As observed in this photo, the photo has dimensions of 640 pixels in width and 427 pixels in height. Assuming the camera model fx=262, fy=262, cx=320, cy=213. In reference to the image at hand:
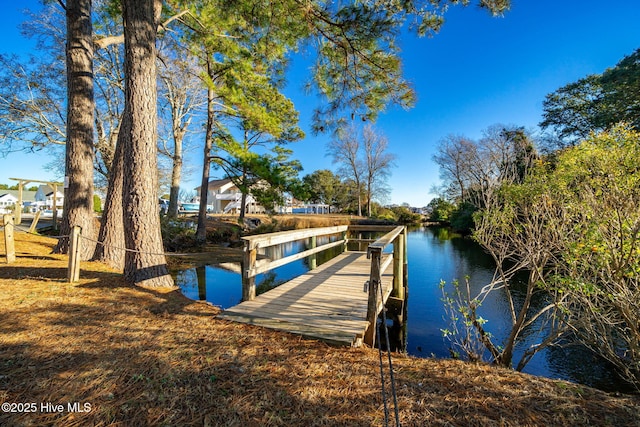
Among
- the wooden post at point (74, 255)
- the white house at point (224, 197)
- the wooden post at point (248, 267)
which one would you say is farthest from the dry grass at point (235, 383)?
the white house at point (224, 197)

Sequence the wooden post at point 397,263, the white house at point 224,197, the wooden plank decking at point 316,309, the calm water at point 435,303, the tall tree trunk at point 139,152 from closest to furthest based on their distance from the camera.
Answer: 1. the wooden plank decking at point 316,309
2. the calm water at point 435,303
3. the tall tree trunk at point 139,152
4. the wooden post at point 397,263
5. the white house at point 224,197

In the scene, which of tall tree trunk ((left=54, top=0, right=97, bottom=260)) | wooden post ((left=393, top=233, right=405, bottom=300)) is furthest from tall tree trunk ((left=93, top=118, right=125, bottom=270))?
wooden post ((left=393, top=233, right=405, bottom=300))

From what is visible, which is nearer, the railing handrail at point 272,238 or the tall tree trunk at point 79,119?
the railing handrail at point 272,238

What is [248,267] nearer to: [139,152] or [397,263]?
[139,152]

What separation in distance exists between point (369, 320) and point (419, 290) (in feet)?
17.4

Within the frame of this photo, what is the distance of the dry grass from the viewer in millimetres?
1576

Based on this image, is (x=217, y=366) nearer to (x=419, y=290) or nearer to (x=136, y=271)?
(x=136, y=271)

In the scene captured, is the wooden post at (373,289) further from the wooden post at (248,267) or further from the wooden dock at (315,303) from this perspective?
the wooden post at (248,267)

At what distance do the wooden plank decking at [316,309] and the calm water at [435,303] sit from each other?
127 centimetres

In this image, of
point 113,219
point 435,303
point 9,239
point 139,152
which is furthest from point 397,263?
point 9,239

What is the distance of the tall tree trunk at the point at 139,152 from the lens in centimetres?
408

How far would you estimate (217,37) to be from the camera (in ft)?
22.9

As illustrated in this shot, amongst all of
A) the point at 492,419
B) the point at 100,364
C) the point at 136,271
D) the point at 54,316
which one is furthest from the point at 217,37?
the point at 492,419

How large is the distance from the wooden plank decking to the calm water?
4.15 feet
